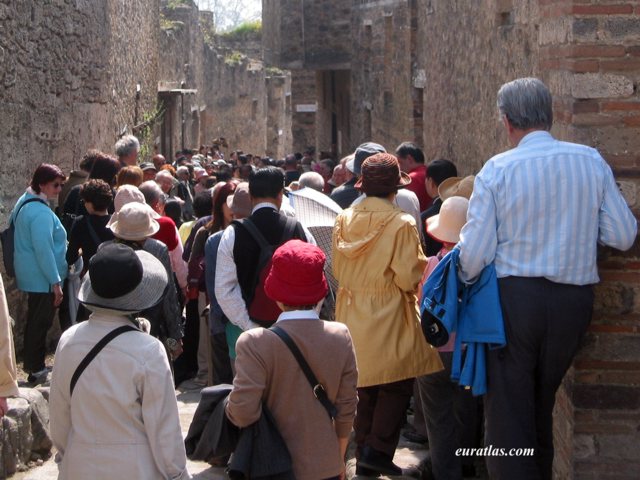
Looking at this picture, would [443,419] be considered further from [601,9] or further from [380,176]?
[601,9]

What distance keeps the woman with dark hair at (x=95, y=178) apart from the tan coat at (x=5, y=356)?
136 inches

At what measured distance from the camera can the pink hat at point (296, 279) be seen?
395 centimetres

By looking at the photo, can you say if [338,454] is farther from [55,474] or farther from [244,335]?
[55,474]

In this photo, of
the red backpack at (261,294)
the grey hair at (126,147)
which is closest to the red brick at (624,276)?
the red backpack at (261,294)

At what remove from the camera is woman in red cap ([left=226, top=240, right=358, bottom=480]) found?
3.82m

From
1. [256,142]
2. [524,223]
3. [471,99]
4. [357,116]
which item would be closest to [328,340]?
[524,223]

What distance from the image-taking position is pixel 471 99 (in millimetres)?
8492

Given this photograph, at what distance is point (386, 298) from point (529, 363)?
1.16 meters

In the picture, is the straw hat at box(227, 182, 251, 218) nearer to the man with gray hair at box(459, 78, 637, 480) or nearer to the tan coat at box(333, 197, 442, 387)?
the tan coat at box(333, 197, 442, 387)

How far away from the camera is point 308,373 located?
3859 mm

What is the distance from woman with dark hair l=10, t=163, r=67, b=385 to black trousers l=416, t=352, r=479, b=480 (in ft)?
10.2

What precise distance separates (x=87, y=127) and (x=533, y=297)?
8303 mm

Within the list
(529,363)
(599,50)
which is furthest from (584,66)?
(529,363)

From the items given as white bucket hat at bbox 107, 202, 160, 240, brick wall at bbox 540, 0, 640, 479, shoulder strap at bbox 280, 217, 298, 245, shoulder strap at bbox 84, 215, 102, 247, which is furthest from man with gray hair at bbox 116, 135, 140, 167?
brick wall at bbox 540, 0, 640, 479
